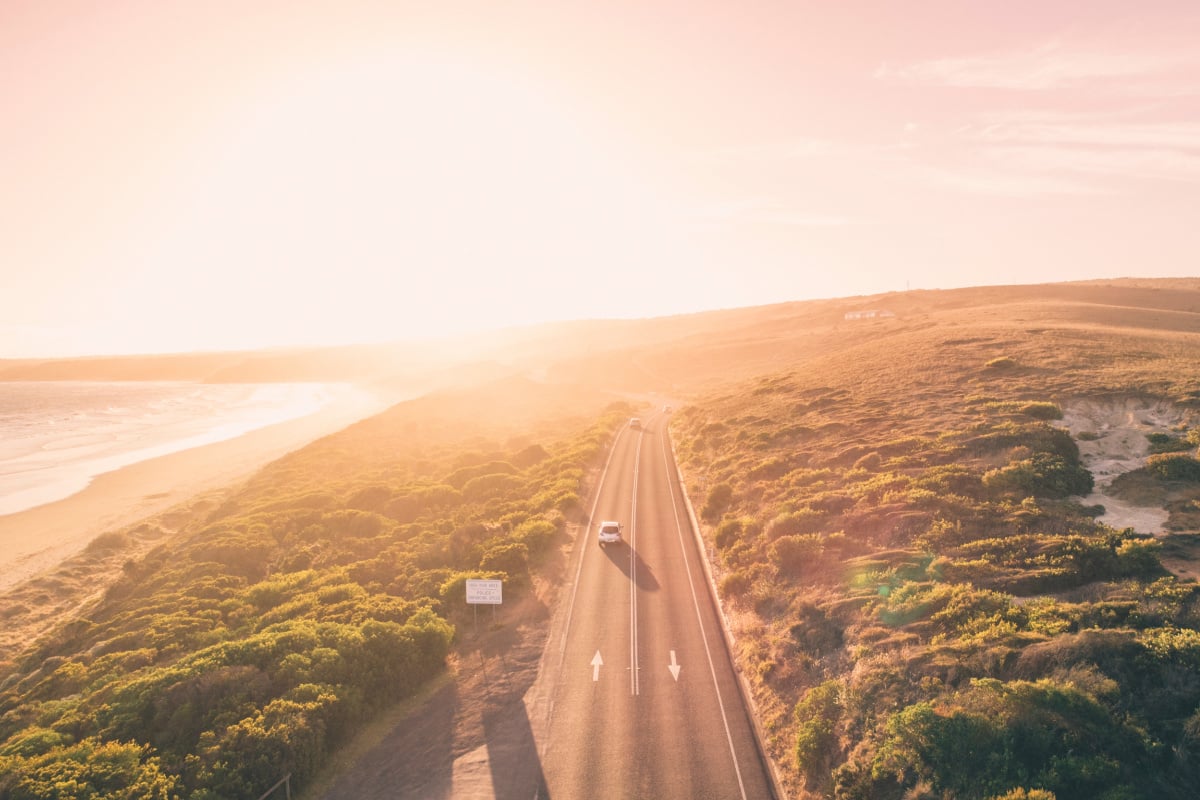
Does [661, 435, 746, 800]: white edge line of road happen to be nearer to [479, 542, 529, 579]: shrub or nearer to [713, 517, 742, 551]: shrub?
[713, 517, 742, 551]: shrub

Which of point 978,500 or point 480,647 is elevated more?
point 978,500

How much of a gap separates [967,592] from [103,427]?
146m

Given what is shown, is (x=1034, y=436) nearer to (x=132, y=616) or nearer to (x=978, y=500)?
(x=978, y=500)

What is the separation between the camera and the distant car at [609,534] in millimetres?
36031

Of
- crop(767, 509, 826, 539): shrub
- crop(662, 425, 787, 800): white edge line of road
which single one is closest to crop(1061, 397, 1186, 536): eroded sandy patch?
crop(767, 509, 826, 539): shrub

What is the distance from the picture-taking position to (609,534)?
119 feet

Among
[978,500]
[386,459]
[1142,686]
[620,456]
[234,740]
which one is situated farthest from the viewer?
[386,459]

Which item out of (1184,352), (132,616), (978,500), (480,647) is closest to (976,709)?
(978,500)

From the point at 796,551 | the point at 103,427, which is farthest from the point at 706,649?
the point at 103,427

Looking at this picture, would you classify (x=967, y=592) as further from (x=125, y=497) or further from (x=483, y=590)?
(x=125, y=497)

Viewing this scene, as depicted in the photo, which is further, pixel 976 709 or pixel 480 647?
pixel 480 647

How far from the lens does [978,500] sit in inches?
1080

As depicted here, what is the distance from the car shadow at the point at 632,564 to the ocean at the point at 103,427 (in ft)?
216

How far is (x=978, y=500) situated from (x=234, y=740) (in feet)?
114
